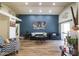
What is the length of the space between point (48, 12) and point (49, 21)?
409 millimetres

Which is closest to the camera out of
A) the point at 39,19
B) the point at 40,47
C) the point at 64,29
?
the point at 64,29

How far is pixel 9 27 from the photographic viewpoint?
138 inches

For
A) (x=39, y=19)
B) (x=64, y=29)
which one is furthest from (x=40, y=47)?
(x=64, y=29)

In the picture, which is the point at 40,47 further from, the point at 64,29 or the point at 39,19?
the point at 64,29

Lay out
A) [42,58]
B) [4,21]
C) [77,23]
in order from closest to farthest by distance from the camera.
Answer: [42,58]
[77,23]
[4,21]

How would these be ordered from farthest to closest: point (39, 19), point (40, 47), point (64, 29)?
point (40, 47) < point (39, 19) < point (64, 29)

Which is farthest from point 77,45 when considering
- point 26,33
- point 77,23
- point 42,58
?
point 26,33

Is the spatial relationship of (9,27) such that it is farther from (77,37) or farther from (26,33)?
(77,37)

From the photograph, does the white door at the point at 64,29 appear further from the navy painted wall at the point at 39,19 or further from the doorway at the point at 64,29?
the navy painted wall at the point at 39,19

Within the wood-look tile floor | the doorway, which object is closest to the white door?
the doorway

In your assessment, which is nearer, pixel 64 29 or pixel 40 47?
pixel 64 29

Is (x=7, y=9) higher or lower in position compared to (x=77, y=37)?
higher

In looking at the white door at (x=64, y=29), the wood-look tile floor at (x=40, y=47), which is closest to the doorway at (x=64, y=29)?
the white door at (x=64, y=29)

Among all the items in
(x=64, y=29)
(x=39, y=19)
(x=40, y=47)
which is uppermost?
(x=39, y=19)
